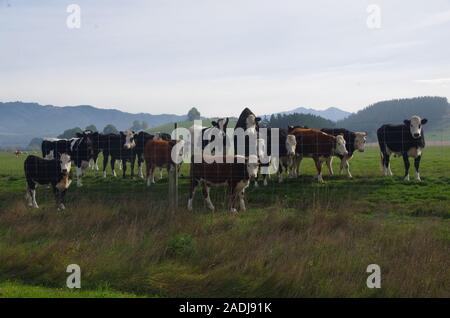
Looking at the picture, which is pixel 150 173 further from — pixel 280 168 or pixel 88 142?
pixel 280 168

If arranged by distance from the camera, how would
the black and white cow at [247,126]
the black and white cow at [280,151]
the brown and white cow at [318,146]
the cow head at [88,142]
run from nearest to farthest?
the black and white cow at [280,151], the black and white cow at [247,126], the brown and white cow at [318,146], the cow head at [88,142]

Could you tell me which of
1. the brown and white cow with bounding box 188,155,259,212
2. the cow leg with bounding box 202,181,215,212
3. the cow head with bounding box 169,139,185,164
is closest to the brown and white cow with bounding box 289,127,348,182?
the cow head with bounding box 169,139,185,164

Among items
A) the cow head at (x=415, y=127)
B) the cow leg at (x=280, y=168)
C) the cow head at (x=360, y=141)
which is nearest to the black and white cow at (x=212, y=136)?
the cow leg at (x=280, y=168)

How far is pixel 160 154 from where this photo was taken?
20.5m

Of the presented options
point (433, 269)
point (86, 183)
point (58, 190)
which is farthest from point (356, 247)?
point (86, 183)

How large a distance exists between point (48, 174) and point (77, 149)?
6.61m

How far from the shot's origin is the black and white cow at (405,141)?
2003 centimetres

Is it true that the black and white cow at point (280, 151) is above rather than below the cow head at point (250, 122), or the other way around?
below

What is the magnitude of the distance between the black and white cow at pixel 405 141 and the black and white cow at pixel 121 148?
11.3 m

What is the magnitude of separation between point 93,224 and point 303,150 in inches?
451

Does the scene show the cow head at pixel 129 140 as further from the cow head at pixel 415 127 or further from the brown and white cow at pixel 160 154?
the cow head at pixel 415 127
